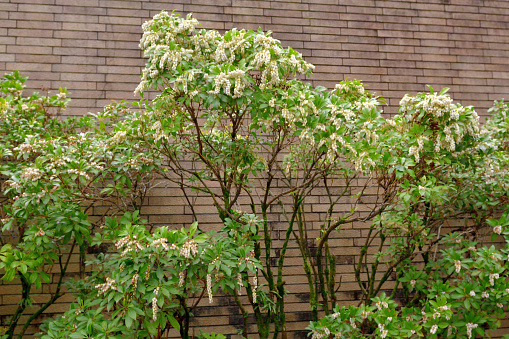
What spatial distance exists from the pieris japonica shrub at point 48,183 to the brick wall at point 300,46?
0.37 meters

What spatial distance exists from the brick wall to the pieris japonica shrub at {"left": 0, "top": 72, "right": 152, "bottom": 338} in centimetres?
37

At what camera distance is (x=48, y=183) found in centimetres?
304

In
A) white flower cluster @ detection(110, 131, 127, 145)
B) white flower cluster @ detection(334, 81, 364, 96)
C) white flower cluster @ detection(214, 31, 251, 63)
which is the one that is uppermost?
white flower cluster @ detection(214, 31, 251, 63)

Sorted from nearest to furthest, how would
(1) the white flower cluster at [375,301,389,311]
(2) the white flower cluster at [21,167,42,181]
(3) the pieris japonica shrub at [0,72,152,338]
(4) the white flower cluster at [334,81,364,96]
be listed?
(2) the white flower cluster at [21,167,42,181]
(3) the pieris japonica shrub at [0,72,152,338]
(1) the white flower cluster at [375,301,389,311]
(4) the white flower cluster at [334,81,364,96]

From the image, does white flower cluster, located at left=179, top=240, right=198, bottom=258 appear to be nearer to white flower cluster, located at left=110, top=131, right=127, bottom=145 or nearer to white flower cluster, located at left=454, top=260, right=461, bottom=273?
white flower cluster, located at left=110, top=131, right=127, bottom=145

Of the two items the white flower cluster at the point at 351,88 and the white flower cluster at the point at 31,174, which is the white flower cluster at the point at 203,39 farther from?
the white flower cluster at the point at 31,174

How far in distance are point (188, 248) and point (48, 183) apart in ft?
3.67

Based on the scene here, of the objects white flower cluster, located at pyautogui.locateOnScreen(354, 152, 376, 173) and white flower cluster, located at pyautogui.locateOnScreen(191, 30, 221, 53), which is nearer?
white flower cluster, located at pyautogui.locateOnScreen(354, 152, 376, 173)

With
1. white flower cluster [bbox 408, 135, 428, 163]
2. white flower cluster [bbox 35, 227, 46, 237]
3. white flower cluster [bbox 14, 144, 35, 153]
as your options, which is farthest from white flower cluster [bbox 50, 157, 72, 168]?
white flower cluster [bbox 408, 135, 428, 163]

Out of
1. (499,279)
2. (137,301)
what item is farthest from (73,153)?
(499,279)

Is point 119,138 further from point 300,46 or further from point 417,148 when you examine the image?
Answer: point 300,46

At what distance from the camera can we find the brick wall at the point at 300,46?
4.25m

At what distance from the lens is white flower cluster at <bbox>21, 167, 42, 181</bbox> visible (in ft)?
9.48

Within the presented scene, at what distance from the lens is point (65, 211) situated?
3.10 meters
